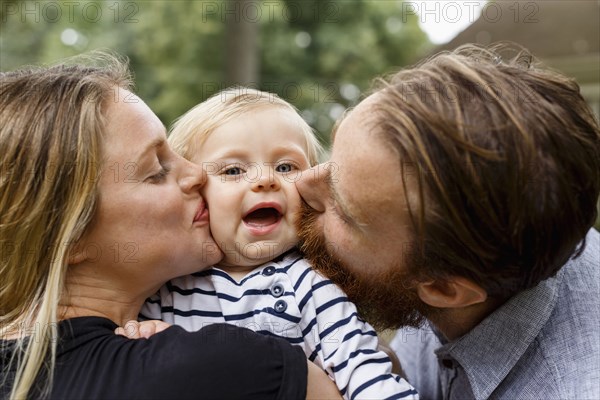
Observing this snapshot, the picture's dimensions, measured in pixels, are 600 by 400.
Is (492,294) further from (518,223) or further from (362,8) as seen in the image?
(362,8)

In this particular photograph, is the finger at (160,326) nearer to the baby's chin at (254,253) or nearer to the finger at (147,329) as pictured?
the finger at (147,329)

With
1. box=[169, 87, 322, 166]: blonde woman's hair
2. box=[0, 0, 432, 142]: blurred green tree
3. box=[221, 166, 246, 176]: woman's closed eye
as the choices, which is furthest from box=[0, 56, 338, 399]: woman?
box=[0, 0, 432, 142]: blurred green tree

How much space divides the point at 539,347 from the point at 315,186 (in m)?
0.87

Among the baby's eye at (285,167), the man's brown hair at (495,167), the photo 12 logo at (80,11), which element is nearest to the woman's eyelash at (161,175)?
the baby's eye at (285,167)

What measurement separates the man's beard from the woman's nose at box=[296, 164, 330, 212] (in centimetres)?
3

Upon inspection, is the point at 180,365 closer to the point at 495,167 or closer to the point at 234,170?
the point at 234,170

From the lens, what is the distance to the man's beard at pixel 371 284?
2129 mm

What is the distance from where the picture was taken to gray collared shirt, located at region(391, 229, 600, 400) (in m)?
1.91

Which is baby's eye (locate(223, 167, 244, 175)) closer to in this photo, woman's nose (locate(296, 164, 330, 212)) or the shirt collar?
woman's nose (locate(296, 164, 330, 212))

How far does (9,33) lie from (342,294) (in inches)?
1088

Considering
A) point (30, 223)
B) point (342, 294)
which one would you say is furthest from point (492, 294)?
point (30, 223)

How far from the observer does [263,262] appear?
89.2 inches

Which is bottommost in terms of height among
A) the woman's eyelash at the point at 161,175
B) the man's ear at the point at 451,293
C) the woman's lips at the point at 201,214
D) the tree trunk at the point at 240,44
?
the tree trunk at the point at 240,44

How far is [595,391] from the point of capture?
5.87ft
